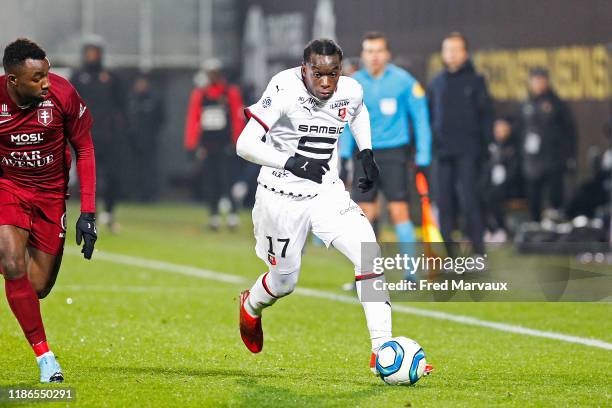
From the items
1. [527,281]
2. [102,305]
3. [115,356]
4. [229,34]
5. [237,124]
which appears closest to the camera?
[115,356]

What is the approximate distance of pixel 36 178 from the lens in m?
8.40

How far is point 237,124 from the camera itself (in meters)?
21.4

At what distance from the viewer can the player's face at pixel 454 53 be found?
47.8 feet

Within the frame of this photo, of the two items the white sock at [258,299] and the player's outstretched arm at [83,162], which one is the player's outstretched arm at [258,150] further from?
the white sock at [258,299]

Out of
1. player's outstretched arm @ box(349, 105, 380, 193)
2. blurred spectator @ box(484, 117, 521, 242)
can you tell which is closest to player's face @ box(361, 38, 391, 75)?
player's outstretched arm @ box(349, 105, 380, 193)

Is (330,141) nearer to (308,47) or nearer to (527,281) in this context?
(308,47)

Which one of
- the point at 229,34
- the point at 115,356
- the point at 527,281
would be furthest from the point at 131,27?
the point at 115,356

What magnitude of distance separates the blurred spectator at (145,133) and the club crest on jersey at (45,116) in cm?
1537

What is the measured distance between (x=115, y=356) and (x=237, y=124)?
12187mm

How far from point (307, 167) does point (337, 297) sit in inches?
203

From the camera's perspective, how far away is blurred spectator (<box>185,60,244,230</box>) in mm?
21016

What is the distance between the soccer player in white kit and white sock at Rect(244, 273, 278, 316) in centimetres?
21

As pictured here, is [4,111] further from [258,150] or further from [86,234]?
[258,150]

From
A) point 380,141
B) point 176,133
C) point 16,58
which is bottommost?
point 176,133
